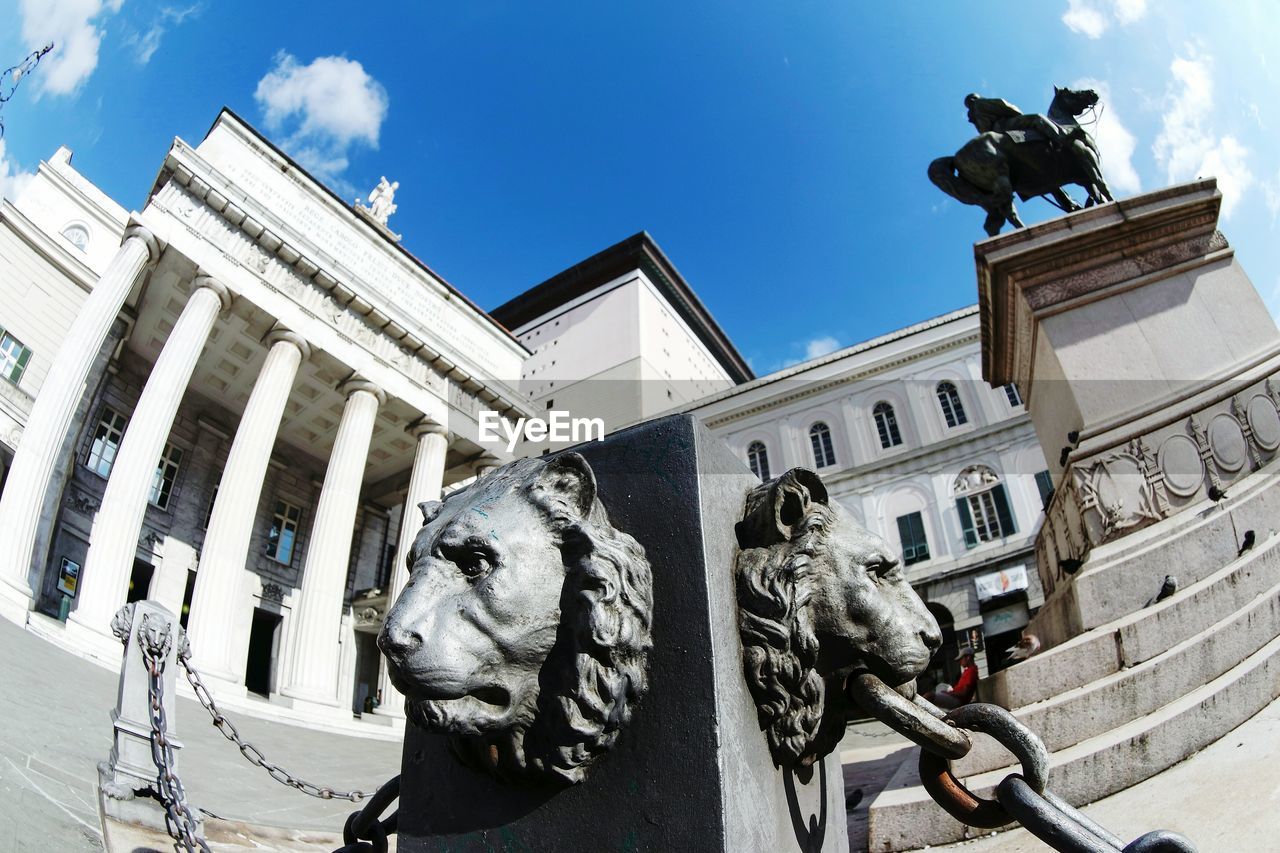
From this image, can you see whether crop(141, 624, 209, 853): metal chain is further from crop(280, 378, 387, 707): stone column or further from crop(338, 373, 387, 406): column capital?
crop(338, 373, 387, 406): column capital

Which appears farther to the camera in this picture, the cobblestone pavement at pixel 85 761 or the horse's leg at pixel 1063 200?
the horse's leg at pixel 1063 200

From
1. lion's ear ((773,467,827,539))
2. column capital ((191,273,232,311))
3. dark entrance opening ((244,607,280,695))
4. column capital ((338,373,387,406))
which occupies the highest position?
column capital ((191,273,232,311))

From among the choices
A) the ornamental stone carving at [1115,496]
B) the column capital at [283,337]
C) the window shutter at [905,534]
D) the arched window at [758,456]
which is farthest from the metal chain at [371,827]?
the arched window at [758,456]

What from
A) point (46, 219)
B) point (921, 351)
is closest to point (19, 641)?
point (46, 219)

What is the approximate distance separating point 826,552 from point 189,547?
2986 cm

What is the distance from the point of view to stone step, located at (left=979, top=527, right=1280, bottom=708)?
4.45m

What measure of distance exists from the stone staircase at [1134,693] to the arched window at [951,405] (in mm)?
31062

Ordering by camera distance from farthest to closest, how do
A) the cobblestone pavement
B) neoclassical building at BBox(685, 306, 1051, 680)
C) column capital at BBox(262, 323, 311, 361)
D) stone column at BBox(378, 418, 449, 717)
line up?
neoclassical building at BBox(685, 306, 1051, 680) → stone column at BBox(378, 418, 449, 717) → column capital at BBox(262, 323, 311, 361) → the cobblestone pavement

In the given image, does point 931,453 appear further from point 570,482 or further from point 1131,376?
point 570,482

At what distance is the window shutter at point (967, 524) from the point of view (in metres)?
31.3

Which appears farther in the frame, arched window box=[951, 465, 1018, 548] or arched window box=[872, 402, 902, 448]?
arched window box=[872, 402, 902, 448]

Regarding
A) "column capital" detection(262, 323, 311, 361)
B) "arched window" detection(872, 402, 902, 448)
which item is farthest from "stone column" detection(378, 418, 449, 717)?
"arched window" detection(872, 402, 902, 448)

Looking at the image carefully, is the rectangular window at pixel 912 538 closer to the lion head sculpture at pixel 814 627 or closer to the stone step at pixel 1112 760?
the stone step at pixel 1112 760

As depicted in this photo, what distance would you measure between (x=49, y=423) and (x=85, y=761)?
576 inches
